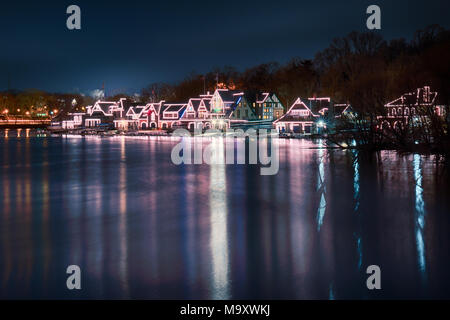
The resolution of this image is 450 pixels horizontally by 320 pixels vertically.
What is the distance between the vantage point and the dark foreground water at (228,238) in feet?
22.4

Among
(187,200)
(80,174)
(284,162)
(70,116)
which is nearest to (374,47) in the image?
(284,162)

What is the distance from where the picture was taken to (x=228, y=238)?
950cm

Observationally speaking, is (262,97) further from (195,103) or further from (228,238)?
(228,238)

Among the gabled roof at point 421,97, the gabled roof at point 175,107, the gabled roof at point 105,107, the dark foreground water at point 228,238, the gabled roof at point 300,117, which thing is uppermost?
the gabled roof at point 105,107

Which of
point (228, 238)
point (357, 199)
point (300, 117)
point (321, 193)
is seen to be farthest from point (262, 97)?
point (228, 238)

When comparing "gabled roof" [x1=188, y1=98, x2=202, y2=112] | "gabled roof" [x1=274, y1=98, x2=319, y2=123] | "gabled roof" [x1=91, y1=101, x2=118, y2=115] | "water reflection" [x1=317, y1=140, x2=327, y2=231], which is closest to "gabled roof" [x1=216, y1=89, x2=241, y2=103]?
"gabled roof" [x1=188, y1=98, x2=202, y2=112]

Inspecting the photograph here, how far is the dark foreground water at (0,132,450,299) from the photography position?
6.82 metres

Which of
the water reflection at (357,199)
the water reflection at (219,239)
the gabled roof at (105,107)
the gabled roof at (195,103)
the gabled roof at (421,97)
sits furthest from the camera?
the gabled roof at (105,107)

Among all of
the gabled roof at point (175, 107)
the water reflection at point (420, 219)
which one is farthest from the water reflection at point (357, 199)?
the gabled roof at point (175, 107)

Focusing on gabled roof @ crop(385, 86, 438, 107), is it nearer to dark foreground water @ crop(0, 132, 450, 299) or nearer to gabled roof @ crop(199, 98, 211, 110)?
dark foreground water @ crop(0, 132, 450, 299)

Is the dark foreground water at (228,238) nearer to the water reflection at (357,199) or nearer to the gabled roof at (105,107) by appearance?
the water reflection at (357,199)
